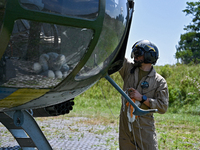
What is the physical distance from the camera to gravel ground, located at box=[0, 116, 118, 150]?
5.21 m

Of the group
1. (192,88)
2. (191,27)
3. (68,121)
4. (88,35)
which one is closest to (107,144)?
(68,121)

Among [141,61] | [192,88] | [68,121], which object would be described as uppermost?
[141,61]

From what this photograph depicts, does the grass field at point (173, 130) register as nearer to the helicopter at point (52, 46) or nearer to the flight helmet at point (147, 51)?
the flight helmet at point (147, 51)

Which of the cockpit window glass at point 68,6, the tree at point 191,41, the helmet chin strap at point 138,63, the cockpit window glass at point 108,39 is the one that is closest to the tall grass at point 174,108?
the helmet chin strap at point 138,63

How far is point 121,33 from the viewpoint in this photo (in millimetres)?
2195

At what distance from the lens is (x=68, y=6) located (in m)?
→ 1.64

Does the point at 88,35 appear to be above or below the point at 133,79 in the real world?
above

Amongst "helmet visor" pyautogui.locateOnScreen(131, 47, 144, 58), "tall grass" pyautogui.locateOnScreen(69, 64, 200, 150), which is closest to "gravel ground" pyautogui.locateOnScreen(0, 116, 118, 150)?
"tall grass" pyautogui.locateOnScreen(69, 64, 200, 150)

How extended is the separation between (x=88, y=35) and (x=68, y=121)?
250 inches

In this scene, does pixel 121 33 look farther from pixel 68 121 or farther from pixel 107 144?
pixel 68 121

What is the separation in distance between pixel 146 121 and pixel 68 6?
5.87 ft

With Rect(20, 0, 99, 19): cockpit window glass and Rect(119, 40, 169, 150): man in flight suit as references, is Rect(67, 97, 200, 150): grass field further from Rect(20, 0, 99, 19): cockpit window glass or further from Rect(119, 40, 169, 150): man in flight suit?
Rect(20, 0, 99, 19): cockpit window glass

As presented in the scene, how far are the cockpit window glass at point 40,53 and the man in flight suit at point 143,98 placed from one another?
1.35 meters

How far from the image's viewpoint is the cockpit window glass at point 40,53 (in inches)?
63.0
